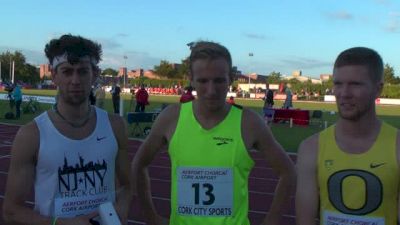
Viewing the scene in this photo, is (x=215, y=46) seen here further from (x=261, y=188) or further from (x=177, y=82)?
(x=177, y=82)

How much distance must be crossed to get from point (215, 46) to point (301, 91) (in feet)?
270

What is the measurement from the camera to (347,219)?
234 centimetres

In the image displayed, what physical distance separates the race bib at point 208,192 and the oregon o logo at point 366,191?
22.9 inches

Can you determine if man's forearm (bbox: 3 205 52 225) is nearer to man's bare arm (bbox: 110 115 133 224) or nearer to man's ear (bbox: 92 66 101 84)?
man's bare arm (bbox: 110 115 133 224)

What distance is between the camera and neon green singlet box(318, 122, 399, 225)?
7.56ft

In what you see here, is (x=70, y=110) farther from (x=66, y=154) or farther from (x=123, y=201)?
(x=123, y=201)

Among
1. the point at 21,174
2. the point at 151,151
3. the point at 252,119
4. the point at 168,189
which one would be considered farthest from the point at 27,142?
the point at 168,189

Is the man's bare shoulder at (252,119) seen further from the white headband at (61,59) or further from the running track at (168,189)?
the running track at (168,189)

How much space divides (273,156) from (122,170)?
815 mm

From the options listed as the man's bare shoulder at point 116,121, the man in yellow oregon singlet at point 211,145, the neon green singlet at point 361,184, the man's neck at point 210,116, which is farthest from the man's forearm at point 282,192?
the man's bare shoulder at point 116,121

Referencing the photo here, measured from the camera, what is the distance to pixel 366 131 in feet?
7.79

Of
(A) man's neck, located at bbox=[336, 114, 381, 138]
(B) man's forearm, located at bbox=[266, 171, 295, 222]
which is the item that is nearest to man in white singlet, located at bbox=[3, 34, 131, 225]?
(B) man's forearm, located at bbox=[266, 171, 295, 222]

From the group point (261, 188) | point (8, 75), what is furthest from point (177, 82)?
point (261, 188)

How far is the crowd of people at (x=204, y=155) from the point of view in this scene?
232 cm
